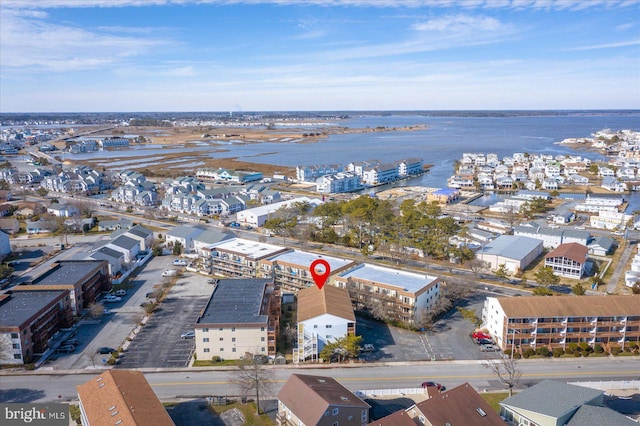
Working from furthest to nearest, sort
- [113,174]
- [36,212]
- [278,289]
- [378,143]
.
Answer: [378,143] < [113,174] < [36,212] < [278,289]

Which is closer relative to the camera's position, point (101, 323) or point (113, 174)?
point (101, 323)

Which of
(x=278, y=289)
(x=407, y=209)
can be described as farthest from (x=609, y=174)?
(x=278, y=289)

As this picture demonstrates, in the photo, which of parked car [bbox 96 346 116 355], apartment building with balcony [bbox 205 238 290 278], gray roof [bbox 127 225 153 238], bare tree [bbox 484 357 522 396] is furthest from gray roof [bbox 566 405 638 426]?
gray roof [bbox 127 225 153 238]

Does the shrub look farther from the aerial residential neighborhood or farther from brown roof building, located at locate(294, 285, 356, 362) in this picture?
brown roof building, located at locate(294, 285, 356, 362)

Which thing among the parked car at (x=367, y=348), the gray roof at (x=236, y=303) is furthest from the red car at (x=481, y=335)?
the gray roof at (x=236, y=303)

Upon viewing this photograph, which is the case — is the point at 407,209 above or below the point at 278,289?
above

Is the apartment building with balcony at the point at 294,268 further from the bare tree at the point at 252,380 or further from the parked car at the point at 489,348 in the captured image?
the bare tree at the point at 252,380

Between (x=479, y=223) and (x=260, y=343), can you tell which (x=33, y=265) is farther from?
(x=479, y=223)

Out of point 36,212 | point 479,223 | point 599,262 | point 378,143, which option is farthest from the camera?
point 378,143
